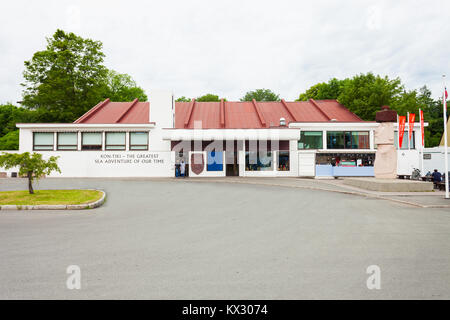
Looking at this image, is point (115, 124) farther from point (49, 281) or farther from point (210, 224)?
point (49, 281)

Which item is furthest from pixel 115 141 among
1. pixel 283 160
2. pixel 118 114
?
pixel 283 160

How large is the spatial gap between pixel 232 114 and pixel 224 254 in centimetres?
2925

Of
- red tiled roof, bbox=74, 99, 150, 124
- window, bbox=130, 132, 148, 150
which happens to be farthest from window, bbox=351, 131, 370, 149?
red tiled roof, bbox=74, 99, 150, 124

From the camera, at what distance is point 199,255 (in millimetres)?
5023

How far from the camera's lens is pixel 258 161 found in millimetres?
28297

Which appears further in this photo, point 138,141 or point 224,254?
point 138,141

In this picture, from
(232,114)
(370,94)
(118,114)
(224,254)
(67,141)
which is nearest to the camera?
(224,254)

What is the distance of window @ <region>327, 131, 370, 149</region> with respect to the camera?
93.0ft

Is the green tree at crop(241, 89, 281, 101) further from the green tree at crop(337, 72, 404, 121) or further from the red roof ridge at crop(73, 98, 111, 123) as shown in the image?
the red roof ridge at crop(73, 98, 111, 123)

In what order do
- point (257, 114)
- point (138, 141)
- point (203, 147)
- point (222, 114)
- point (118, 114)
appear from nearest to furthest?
1. point (138, 141)
2. point (203, 147)
3. point (222, 114)
4. point (118, 114)
5. point (257, 114)

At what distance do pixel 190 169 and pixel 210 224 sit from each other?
67.5ft

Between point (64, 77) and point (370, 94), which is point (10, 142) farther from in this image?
point (370, 94)

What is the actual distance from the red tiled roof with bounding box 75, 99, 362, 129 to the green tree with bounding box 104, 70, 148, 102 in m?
16.9

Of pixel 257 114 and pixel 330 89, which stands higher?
pixel 330 89
